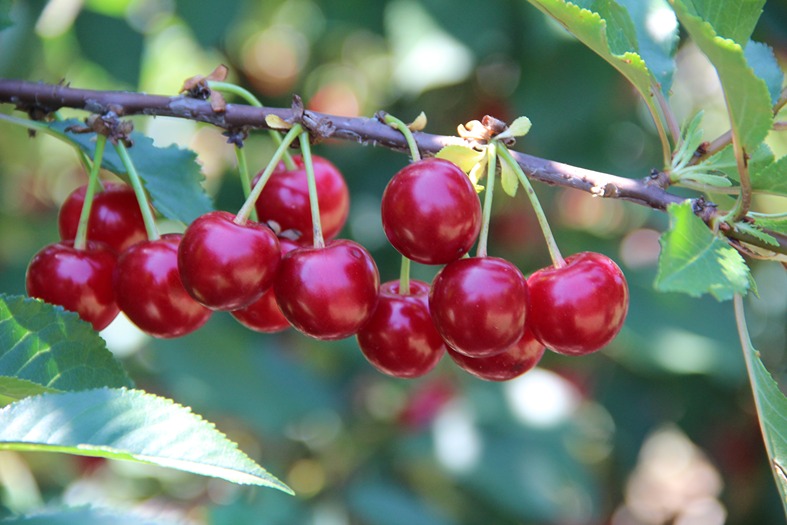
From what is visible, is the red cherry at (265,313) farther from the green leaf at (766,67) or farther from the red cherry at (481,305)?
the green leaf at (766,67)

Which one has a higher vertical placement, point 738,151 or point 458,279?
point 738,151

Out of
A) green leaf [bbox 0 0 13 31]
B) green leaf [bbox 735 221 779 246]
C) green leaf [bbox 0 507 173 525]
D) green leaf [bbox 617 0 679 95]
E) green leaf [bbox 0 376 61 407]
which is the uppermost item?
green leaf [bbox 0 0 13 31]

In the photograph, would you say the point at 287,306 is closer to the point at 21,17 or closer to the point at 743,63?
the point at 743,63

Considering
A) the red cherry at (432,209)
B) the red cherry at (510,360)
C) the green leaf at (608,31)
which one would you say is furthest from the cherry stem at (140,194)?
the green leaf at (608,31)

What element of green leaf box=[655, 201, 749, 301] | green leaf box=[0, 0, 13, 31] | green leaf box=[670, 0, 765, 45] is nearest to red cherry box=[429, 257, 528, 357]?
green leaf box=[655, 201, 749, 301]

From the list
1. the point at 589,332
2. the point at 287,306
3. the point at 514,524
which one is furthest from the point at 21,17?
the point at 514,524

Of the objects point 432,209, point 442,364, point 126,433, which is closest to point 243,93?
point 432,209

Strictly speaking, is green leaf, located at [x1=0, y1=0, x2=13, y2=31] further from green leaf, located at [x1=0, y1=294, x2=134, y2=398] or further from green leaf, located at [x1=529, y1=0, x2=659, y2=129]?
green leaf, located at [x1=529, y1=0, x2=659, y2=129]
